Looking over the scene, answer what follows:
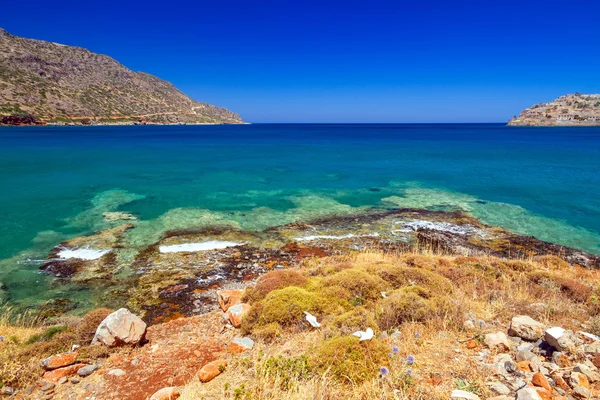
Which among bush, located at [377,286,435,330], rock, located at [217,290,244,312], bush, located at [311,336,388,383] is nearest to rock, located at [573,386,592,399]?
bush, located at [311,336,388,383]

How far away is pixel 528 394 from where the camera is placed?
3.86 meters

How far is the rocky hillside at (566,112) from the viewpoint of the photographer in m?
160

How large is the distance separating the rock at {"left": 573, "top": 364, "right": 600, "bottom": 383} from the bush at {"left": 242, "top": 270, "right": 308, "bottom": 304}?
606cm

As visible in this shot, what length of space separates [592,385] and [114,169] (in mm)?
44038

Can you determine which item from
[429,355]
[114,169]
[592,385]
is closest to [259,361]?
[429,355]

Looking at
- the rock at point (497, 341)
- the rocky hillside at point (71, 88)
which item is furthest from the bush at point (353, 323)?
the rocky hillside at point (71, 88)

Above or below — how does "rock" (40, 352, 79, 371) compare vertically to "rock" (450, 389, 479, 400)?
below

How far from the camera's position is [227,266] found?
1298 centimetres

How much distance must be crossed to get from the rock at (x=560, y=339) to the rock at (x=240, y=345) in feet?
17.9

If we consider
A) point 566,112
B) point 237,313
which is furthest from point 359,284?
point 566,112

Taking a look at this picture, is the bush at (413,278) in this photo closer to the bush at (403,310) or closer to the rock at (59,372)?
the bush at (403,310)

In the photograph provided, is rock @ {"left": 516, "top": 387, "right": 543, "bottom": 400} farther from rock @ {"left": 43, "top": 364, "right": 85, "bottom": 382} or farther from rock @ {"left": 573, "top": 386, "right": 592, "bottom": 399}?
rock @ {"left": 43, "top": 364, "right": 85, "bottom": 382}

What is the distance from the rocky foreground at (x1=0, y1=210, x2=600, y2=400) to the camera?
4.71 m

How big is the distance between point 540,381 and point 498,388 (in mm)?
562
